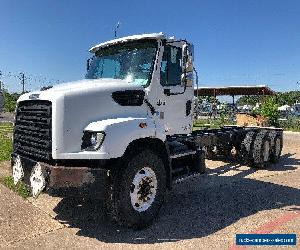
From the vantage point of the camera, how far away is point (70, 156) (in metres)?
5.00

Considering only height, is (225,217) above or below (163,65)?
below

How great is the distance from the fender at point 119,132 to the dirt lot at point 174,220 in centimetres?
129

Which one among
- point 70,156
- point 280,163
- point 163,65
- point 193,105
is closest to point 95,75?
point 163,65

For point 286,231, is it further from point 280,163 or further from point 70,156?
point 280,163

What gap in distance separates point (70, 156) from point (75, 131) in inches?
14.2

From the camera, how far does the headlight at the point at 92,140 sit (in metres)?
5.00

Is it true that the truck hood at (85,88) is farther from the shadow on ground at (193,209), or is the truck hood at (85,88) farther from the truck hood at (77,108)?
the shadow on ground at (193,209)

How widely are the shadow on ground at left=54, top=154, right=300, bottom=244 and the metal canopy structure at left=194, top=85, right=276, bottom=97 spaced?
2335cm

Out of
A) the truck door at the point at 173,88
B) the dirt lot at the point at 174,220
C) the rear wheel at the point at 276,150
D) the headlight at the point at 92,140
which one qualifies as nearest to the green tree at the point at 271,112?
the rear wheel at the point at 276,150

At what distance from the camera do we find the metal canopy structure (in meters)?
31.6

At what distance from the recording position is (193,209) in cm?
654

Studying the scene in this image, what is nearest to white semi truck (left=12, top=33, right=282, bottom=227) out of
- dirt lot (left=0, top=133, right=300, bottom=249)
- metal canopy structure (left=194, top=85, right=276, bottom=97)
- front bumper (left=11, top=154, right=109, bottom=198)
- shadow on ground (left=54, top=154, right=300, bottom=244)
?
front bumper (left=11, top=154, right=109, bottom=198)

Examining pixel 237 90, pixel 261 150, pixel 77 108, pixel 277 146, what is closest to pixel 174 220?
pixel 77 108

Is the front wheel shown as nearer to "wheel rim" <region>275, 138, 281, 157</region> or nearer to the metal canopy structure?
"wheel rim" <region>275, 138, 281, 157</region>
